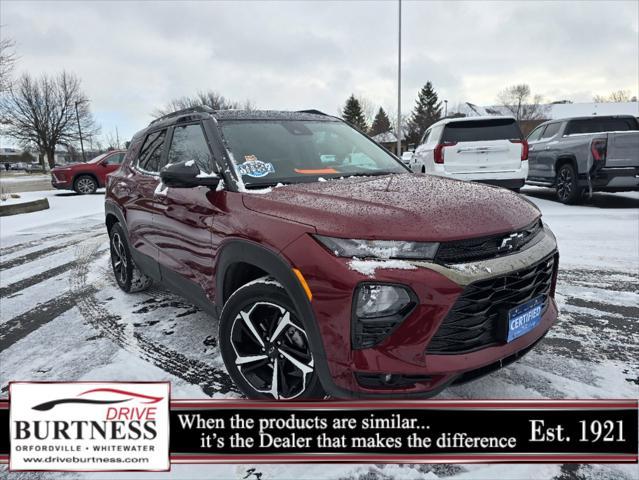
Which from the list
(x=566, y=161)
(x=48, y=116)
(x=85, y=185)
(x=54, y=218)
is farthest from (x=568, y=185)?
(x=48, y=116)

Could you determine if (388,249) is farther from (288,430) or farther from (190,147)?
(190,147)

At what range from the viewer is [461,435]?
6.20ft

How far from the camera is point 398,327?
5.77 feet

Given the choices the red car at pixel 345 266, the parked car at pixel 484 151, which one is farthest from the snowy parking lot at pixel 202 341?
the parked car at pixel 484 151

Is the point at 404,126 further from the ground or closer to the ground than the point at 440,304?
further from the ground

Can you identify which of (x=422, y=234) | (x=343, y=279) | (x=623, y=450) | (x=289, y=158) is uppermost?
(x=289, y=158)

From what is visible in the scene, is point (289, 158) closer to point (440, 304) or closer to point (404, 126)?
point (440, 304)

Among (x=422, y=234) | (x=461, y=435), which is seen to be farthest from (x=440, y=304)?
(x=461, y=435)

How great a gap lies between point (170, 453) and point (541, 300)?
75.4 inches

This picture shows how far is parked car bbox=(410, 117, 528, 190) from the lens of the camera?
831 cm

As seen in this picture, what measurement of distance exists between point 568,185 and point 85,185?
1516 centimetres

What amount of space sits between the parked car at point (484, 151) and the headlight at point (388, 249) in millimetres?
6969

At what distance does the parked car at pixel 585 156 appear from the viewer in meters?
7.82

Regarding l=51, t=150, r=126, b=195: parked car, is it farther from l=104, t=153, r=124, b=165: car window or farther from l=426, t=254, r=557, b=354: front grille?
l=426, t=254, r=557, b=354: front grille
